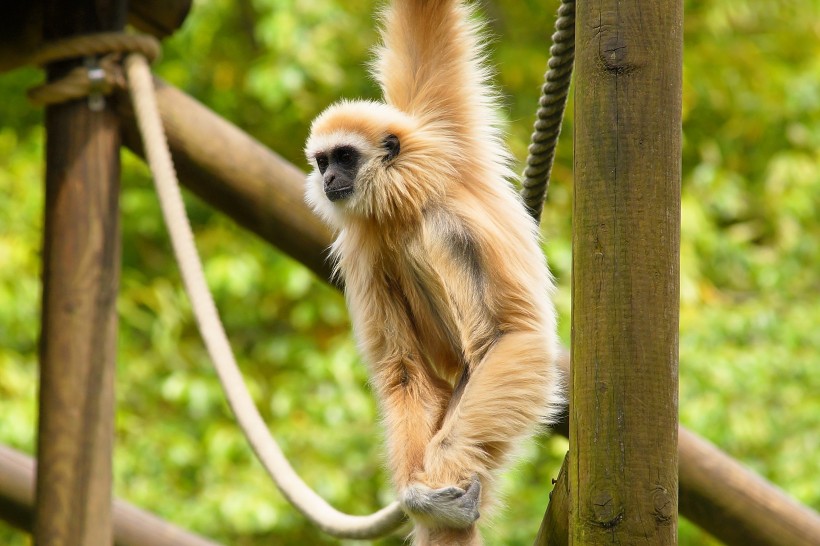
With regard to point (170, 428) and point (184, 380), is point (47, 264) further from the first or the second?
point (170, 428)

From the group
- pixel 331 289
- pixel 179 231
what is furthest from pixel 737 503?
pixel 331 289

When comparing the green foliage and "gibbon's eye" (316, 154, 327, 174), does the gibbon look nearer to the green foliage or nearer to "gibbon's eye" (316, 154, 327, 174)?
"gibbon's eye" (316, 154, 327, 174)

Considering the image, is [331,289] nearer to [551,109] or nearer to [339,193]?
[339,193]

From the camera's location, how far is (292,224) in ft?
11.4

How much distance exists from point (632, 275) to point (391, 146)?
126cm

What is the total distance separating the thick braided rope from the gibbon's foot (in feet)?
6.38

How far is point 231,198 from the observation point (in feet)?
11.5

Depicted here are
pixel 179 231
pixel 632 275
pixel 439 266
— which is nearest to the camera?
pixel 632 275

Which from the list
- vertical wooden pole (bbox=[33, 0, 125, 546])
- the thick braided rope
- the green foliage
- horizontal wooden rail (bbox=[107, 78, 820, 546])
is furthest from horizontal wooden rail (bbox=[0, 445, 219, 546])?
the green foliage

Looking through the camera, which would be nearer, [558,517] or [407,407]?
[558,517]

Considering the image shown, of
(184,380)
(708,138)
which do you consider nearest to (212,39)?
(184,380)

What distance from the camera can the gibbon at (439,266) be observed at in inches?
104

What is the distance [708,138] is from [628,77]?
6.32m

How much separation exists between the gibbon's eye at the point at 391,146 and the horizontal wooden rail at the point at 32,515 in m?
1.87
